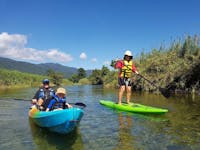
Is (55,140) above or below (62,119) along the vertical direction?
below

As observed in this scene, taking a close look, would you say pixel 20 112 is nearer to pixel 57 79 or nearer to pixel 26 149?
pixel 26 149

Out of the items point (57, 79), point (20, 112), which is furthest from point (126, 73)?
point (57, 79)

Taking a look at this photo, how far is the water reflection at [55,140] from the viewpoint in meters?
6.25

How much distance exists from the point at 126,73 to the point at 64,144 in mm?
6521

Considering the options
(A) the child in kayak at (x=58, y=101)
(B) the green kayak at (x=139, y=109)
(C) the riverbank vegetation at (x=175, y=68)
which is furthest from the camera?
(C) the riverbank vegetation at (x=175, y=68)

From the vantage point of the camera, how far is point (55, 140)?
22.3 ft

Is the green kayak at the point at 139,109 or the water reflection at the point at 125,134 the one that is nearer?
the water reflection at the point at 125,134

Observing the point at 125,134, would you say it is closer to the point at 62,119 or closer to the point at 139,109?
the point at 62,119

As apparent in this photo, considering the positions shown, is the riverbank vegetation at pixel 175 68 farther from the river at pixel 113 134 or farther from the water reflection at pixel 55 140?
the water reflection at pixel 55 140

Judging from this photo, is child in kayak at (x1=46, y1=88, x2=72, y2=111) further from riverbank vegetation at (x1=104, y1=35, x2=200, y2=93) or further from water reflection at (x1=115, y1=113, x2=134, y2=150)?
riverbank vegetation at (x1=104, y1=35, x2=200, y2=93)

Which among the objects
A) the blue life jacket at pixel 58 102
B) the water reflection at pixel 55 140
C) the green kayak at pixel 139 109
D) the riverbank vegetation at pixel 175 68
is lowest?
the water reflection at pixel 55 140

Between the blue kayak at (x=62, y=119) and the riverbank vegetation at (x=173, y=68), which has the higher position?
the riverbank vegetation at (x=173, y=68)

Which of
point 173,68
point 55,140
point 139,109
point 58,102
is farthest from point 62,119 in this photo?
point 173,68

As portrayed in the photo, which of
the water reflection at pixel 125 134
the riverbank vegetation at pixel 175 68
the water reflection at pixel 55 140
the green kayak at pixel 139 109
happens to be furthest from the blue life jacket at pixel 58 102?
the riverbank vegetation at pixel 175 68
